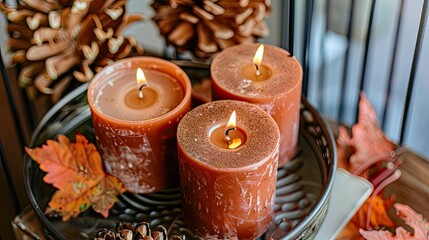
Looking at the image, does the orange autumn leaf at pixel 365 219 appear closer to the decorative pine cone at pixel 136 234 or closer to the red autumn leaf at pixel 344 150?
the red autumn leaf at pixel 344 150

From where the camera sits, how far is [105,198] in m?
0.53

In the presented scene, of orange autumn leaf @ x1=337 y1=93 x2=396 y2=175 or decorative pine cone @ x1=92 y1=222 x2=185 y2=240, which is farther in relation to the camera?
orange autumn leaf @ x1=337 y1=93 x2=396 y2=175

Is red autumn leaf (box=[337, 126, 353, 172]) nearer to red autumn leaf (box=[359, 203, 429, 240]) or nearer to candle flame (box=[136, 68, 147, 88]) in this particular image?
red autumn leaf (box=[359, 203, 429, 240])

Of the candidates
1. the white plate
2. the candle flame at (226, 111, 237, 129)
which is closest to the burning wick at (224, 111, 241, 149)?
the candle flame at (226, 111, 237, 129)

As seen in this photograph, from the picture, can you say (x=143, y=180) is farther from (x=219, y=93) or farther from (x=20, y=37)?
(x=20, y=37)

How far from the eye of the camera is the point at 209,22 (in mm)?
588

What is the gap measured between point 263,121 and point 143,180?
124mm

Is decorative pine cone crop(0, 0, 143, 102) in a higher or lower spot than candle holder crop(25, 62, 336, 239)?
higher

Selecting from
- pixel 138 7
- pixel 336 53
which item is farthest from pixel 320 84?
pixel 138 7

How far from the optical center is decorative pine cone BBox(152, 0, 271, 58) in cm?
57

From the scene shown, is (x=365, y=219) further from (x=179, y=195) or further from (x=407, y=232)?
(x=179, y=195)

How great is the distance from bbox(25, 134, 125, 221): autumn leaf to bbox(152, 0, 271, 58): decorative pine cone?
0.49ft

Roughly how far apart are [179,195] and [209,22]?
0.17 m

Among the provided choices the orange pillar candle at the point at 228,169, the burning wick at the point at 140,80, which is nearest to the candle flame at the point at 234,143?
the orange pillar candle at the point at 228,169
